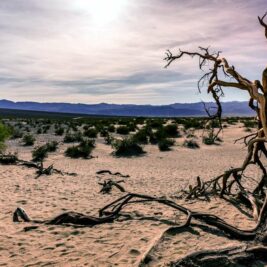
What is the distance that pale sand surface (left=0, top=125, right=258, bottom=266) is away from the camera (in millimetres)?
5539

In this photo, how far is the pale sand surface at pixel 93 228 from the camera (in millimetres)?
5539

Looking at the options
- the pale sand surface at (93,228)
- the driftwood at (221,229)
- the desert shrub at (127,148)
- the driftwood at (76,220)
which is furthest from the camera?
the desert shrub at (127,148)

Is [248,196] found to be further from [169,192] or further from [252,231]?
[169,192]

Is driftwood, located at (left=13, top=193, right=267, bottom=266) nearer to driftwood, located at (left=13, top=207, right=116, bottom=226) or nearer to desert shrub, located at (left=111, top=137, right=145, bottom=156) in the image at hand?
driftwood, located at (left=13, top=207, right=116, bottom=226)

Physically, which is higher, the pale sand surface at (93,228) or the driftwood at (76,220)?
the driftwood at (76,220)

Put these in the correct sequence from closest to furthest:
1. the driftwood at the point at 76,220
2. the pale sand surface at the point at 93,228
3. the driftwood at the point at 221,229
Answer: the driftwood at the point at 221,229 → the pale sand surface at the point at 93,228 → the driftwood at the point at 76,220

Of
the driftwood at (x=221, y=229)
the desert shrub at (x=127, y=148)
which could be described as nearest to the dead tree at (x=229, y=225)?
the driftwood at (x=221, y=229)

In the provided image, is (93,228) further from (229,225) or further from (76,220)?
(229,225)

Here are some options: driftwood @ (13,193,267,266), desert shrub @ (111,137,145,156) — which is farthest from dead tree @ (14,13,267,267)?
desert shrub @ (111,137,145,156)

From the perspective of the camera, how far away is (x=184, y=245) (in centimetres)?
575

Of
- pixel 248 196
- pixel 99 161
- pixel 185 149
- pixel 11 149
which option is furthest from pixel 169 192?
pixel 11 149

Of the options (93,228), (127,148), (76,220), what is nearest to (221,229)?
(93,228)

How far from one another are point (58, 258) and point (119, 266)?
91cm

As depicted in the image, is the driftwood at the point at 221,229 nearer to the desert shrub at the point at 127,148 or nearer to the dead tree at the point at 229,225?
the dead tree at the point at 229,225
